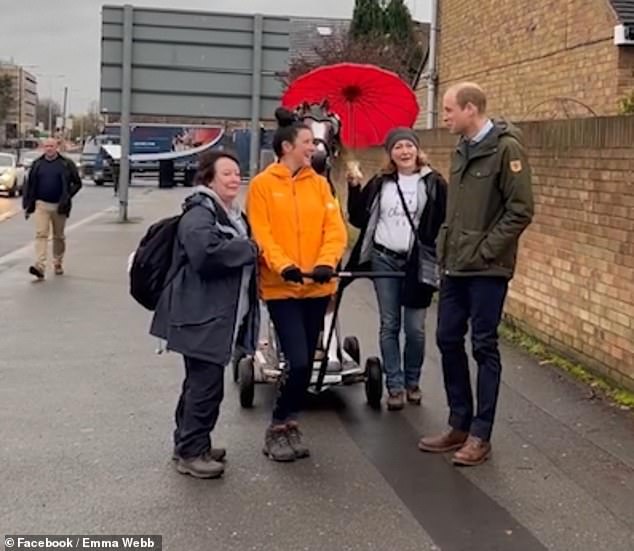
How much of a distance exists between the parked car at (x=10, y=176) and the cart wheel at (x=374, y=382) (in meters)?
30.4

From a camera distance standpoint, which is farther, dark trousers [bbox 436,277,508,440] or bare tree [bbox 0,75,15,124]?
bare tree [bbox 0,75,15,124]

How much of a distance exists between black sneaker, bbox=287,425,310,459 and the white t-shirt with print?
1441 mm

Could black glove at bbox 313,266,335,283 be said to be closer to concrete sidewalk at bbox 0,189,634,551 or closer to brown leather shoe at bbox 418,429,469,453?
concrete sidewalk at bbox 0,189,634,551

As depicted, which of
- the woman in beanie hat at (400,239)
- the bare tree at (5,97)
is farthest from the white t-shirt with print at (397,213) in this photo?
the bare tree at (5,97)

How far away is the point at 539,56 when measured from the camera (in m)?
15.7

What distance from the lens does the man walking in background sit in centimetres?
1312

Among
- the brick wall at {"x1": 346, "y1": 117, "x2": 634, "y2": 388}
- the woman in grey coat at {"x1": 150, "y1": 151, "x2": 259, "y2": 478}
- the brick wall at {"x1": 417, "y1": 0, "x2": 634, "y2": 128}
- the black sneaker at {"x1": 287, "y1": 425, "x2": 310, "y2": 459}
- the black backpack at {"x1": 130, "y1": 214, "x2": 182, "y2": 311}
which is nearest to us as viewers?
the woman in grey coat at {"x1": 150, "y1": 151, "x2": 259, "y2": 478}

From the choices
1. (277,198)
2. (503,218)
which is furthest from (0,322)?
(503,218)

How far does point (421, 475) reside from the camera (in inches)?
209

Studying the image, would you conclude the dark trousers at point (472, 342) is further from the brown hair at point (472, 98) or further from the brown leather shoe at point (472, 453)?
the brown hair at point (472, 98)

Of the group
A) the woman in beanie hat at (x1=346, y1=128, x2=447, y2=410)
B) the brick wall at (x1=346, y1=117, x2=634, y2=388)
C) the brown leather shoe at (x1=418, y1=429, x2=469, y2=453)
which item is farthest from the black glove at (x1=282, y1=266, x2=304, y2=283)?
the brick wall at (x1=346, y1=117, x2=634, y2=388)

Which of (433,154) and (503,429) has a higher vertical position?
(433,154)

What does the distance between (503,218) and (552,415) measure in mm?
1761

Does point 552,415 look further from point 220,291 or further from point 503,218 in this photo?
point 220,291
